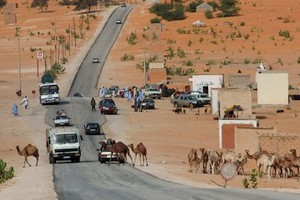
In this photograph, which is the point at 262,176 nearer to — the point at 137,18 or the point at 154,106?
the point at 154,106

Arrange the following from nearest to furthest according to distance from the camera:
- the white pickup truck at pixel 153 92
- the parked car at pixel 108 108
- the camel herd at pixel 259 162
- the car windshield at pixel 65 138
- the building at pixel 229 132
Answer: the camel herd at pixel 259 162, the car windshield at pixel 65 138, the building at pixel 229 132, the parked car at pixel 108 108, the white pickup truck at pixel 153 92

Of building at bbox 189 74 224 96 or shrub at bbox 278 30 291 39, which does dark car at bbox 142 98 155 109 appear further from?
shrub at bbox 278 30 291 39

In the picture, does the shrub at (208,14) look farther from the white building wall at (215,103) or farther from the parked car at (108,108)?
the white building wall at (215,103)

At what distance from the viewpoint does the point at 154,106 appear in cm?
8594

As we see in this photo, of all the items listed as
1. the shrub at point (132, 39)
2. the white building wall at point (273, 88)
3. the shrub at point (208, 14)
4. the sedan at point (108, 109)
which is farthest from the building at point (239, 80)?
the shrub at point (208, 14)

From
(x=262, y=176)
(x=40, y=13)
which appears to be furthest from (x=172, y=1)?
(x=262, y=176)

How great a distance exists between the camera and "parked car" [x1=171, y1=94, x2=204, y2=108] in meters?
84.6

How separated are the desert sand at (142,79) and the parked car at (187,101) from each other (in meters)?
1.53

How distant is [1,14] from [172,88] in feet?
317

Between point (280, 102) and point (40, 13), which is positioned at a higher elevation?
point (40, 13)

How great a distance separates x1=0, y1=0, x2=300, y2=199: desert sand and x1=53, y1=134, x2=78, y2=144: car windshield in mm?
1549

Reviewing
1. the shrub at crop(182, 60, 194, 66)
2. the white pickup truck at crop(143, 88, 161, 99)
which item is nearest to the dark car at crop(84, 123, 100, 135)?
the white pickup truck at crop(143, 88, 161, 99)

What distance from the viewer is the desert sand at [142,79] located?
141 feet

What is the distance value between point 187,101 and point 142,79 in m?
31.1
